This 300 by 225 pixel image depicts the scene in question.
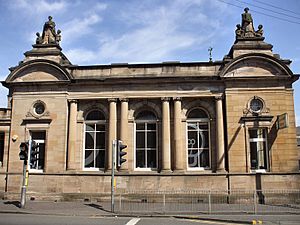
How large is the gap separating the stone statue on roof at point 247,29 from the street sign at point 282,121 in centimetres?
592

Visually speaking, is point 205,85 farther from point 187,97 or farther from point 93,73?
point 93,73

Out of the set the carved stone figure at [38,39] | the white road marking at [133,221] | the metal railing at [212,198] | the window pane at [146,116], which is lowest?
the white road marking at [133,221]

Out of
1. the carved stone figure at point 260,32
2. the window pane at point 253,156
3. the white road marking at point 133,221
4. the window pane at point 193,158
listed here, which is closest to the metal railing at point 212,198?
the window pane at point 253,156

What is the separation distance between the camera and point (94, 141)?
2325cm

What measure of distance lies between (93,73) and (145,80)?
362 centimetres

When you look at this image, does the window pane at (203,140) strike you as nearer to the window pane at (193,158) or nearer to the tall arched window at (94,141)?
the window pane at (193,158)

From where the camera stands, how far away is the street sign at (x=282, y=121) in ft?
66.6

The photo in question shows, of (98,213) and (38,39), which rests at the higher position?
(38,39)

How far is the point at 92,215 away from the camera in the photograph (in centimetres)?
1577

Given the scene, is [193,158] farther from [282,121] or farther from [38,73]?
[38,73]

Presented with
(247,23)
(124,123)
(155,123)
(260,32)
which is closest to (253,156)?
(155,123)

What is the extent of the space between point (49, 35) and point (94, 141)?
8172mm

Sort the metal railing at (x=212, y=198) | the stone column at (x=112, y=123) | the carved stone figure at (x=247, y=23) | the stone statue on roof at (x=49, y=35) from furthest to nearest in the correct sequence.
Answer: the stone statue on roof at (x=49, y=35), the carved stone figure at (x=247, y=23), the stone column at (x=112, y=123), the metal railing at (x=212, y=198)

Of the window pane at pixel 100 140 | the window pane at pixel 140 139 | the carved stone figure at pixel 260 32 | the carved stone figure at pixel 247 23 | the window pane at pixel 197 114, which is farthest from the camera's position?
the carved stone figure at pixel 247 23
